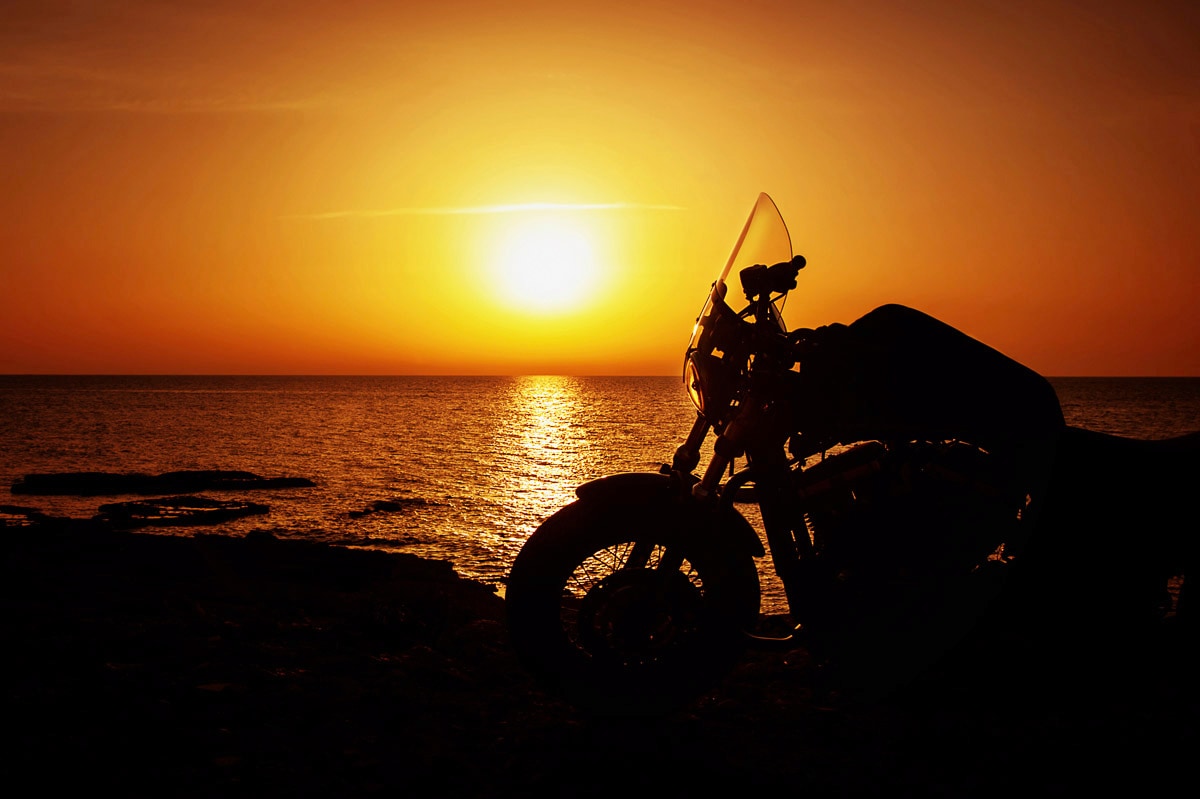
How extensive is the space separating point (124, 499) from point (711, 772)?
59.0 feet

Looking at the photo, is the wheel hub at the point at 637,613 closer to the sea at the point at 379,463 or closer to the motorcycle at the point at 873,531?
the motorcycle at the point at 873,531

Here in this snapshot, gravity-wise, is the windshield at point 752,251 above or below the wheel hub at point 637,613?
above

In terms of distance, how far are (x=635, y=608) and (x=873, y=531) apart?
4.03 ft

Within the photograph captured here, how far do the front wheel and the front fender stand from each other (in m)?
0.02

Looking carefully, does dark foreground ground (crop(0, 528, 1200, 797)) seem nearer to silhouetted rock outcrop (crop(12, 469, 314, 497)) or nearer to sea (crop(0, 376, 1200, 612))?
sea (crop(0, 376, 1200, 612))

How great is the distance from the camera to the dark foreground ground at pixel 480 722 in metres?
3.14

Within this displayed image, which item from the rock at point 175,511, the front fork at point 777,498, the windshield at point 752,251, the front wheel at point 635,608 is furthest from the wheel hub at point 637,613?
the rock at point 175,511

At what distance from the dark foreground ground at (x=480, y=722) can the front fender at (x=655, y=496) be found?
3.39ft

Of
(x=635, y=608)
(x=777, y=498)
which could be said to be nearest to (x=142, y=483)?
(x=635, y=608)

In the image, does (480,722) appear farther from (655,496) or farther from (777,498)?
(777,498)

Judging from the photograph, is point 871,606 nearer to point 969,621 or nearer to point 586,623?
point 969,621

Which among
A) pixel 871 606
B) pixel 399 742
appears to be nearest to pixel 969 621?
pixel 871 606

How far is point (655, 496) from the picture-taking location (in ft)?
12.0

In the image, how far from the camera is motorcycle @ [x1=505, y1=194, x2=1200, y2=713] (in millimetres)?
3584
